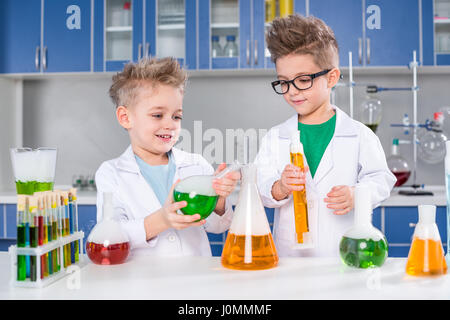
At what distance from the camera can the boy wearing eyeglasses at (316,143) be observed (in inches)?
43.4

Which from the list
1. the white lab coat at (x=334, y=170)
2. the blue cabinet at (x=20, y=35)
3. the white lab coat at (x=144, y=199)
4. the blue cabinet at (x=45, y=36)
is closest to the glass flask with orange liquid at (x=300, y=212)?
the white lab coat at (x=144, y=199)

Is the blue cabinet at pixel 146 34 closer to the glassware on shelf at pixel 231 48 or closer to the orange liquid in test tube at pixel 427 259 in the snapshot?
the glassware on shelf at pixel 231 48

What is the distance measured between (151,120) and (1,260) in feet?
1.43

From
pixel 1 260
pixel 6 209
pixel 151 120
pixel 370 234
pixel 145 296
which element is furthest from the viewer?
pixel 6 209

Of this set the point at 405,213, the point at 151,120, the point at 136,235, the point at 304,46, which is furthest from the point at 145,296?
the point at 405,213

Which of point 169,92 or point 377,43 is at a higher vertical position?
point 377,43

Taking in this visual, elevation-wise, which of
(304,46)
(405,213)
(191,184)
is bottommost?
(405,213)

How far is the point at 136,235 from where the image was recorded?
0.90 m

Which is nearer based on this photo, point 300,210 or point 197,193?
point 197,193

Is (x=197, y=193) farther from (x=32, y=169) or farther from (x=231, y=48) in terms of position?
(x=231, y=48)

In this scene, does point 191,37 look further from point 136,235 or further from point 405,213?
point 136,235

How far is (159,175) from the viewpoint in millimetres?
1140

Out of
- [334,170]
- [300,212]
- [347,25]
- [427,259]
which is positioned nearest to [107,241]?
[300,212]

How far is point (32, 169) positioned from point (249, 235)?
15.9 inches
